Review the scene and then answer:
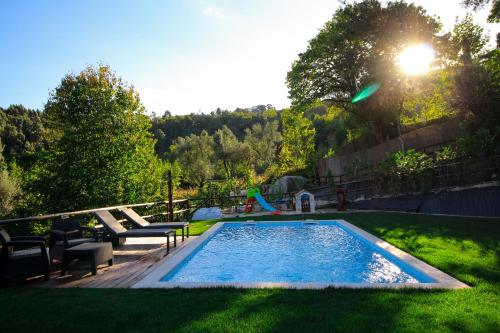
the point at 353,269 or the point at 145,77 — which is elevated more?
the point at 145,77

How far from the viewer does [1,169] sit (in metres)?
29.3

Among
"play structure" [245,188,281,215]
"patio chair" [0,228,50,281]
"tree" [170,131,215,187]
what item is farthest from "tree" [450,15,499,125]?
"tree" [170,131,215,187]

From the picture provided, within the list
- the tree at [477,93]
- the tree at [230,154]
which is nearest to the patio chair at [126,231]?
the tree at [477,93]

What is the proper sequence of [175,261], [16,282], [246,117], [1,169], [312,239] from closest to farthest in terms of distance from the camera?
[16,282], [175,261], [312,239], [1,169], [246,117]

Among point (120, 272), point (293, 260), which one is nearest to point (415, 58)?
point (293, 260)

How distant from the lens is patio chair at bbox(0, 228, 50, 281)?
4707mm

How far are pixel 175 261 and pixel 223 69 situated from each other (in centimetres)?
1297

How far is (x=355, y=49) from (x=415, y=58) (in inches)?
153

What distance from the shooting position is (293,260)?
7578 mm

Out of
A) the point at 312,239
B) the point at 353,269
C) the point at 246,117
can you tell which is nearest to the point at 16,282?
the point at 353,269

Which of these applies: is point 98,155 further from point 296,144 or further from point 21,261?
point 296,144

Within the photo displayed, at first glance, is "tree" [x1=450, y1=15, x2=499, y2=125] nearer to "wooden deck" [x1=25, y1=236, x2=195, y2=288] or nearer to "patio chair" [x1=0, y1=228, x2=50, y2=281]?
"wooden deck" [x1=25, y1=236, x2=195, y2=288]

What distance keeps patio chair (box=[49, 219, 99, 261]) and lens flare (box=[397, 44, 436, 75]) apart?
20301mm

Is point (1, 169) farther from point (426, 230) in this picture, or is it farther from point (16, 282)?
point (426, 230)
